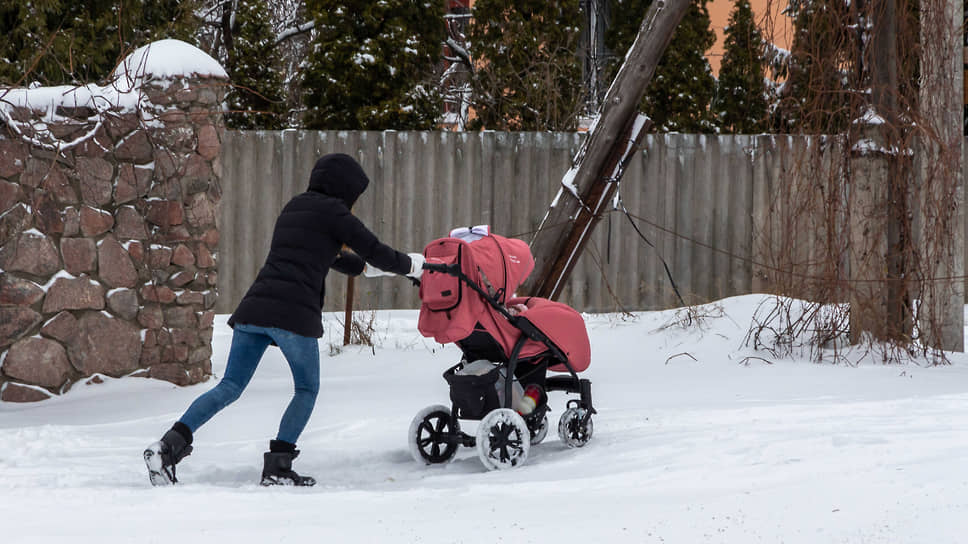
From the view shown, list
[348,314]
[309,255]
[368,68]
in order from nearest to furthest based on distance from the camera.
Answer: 1. [309,255]
2. [348,314]
3. [368,68]

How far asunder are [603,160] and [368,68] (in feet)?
23.0

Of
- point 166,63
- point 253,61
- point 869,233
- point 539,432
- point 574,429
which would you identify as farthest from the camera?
point 253,61

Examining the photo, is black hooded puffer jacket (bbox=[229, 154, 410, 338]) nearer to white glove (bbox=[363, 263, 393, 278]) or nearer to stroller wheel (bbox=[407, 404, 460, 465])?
white glove (bbox=[363, 263, 393, 278])

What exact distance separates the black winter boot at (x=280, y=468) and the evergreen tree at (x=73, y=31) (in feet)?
20.1

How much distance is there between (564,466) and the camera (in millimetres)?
4352

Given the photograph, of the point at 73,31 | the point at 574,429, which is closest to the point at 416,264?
the point at 574,429

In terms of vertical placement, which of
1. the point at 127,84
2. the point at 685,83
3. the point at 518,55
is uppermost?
the point at 518,55

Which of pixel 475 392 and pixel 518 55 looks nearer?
pixel 475 392

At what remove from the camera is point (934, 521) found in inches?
126

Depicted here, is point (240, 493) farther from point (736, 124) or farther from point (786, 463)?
point (736, 124)

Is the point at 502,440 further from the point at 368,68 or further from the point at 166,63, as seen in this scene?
the point at 368,68

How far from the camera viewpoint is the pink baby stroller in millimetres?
4363

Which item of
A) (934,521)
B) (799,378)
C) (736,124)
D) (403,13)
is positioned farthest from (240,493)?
(736,124)

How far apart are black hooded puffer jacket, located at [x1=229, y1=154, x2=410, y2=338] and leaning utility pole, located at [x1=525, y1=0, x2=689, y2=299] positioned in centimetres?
308
